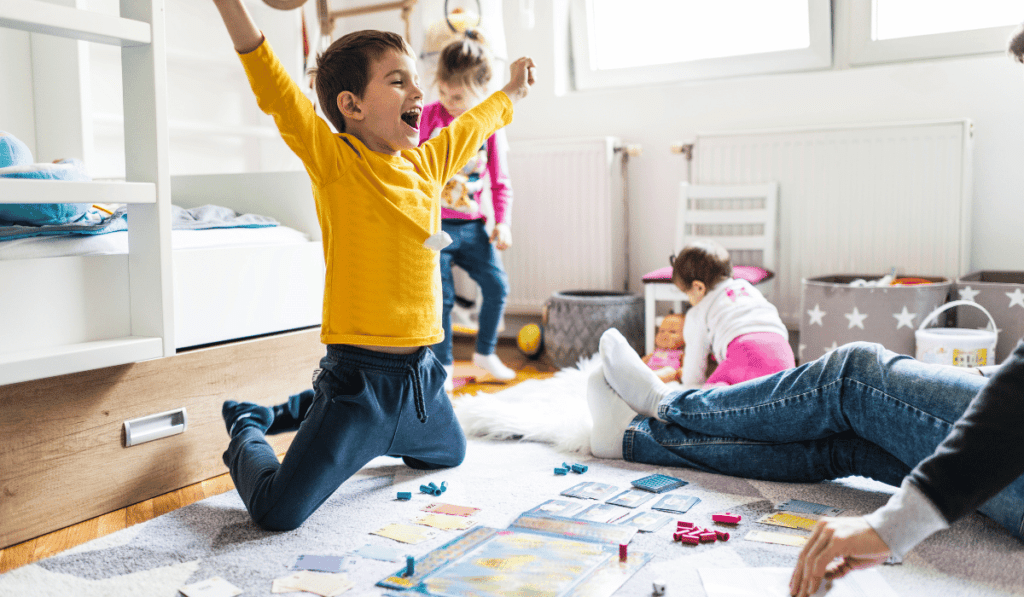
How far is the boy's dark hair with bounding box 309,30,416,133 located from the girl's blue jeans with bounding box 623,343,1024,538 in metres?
0.74

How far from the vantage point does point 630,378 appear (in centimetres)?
145

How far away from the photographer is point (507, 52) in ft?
9.85

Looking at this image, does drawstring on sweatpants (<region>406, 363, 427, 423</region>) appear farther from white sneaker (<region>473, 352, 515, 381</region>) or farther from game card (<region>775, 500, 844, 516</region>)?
white sneaker (<region>473, 352, 515, 381</region>)

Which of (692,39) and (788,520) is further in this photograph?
(692,39)

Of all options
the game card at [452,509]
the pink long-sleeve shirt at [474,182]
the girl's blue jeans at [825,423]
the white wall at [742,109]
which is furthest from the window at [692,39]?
the game card at [452,509]

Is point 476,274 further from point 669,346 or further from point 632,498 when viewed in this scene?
point 632,498

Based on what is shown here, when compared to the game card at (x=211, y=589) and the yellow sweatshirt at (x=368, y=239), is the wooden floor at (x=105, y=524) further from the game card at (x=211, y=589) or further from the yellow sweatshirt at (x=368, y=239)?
the yellow sweatshirt at (x=368, y=239)

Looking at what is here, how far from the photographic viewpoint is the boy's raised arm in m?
1.05

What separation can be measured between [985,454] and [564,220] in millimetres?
2324

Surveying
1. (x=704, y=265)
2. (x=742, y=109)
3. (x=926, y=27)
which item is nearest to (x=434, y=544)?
(x=704, y=265)

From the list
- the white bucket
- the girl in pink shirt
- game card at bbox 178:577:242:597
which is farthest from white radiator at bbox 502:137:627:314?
game card at bbox 178:577:242:597

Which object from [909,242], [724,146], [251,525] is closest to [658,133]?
[724,146]

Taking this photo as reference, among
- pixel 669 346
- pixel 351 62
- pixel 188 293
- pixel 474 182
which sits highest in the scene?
pixel 351 62

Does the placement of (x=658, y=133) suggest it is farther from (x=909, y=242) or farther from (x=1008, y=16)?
(x=1008, y=16)
